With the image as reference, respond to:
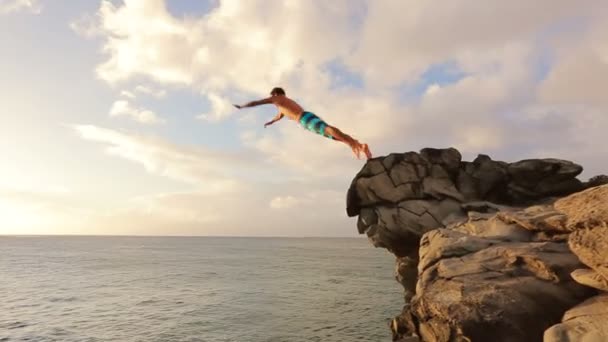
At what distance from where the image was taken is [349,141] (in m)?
15.9

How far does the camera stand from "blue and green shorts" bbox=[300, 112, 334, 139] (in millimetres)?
14867

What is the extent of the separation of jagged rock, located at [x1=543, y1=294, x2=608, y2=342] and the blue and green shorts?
9.67 metres

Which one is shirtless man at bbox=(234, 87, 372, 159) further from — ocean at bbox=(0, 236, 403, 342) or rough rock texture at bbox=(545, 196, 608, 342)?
ocean at bbox=(0, 236, 403, 342)

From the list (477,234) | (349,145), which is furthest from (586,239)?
(349,145)

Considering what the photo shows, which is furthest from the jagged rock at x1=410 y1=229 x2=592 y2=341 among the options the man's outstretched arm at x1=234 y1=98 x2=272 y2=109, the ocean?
the ocean

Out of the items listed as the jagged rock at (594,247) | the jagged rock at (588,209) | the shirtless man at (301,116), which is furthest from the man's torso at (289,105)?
the jagged rock at (594,247)

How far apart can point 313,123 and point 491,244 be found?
30.5 feet

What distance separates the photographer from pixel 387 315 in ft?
126

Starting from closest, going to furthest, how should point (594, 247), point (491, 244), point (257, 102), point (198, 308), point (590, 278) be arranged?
1. point (594, 247)
2. point (590, 278)
3. point (257, 102)
4. point (491, 244)
5. point (198, 308)

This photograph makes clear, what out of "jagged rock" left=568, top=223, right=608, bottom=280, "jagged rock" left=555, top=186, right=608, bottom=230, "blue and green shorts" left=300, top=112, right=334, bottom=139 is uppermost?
"blue and green shorts" left=300, top=112, right=334, bottom=139

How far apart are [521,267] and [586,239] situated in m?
2.83

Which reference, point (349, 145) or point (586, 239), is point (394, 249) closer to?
point (349, 145)

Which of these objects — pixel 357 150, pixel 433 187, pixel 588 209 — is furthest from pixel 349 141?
pixel 433 187

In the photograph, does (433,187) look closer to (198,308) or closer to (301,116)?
(301,116)
